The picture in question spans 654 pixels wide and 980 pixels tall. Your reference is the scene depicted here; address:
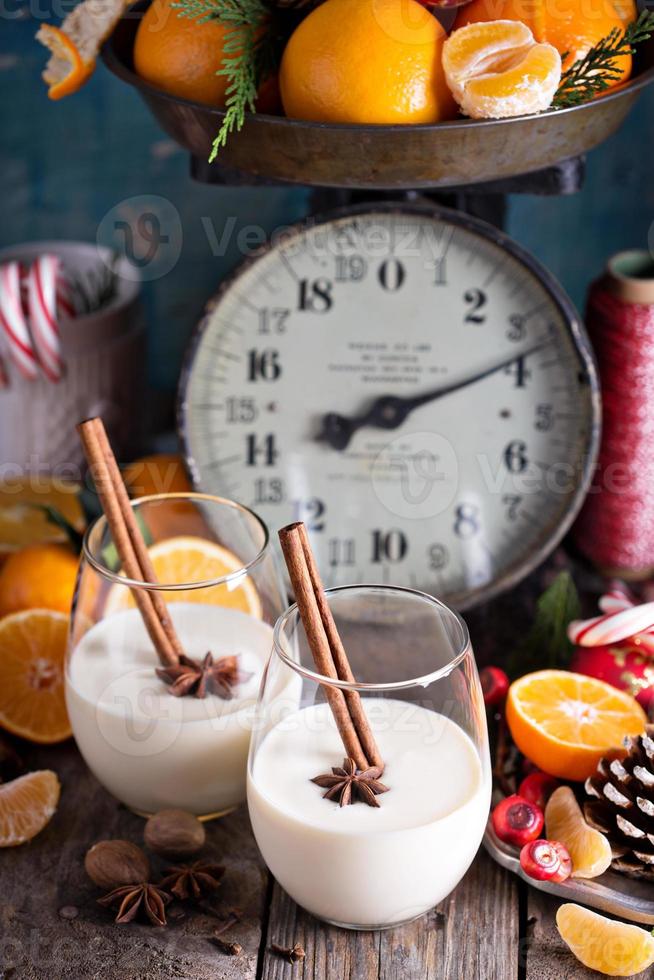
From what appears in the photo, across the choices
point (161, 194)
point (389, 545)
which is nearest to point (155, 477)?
point (389, 545)

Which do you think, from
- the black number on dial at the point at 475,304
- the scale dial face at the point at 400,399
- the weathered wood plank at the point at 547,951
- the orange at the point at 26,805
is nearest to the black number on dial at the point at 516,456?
the scale dial face at the point at 400,399

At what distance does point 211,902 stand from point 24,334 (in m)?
0.74

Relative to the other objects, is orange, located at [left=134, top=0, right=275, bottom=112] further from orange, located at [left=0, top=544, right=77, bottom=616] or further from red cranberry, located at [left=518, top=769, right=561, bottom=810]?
red cranberry, located at [left=518, top=769, right=561, bottom=810]

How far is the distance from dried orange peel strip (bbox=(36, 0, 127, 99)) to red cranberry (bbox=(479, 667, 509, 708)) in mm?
681

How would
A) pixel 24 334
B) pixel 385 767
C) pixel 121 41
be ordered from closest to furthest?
pixel 385 767 → pixel 121 41 → pixel 24 334

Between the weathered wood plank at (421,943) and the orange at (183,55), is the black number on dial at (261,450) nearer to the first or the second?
the orange at (183,55)

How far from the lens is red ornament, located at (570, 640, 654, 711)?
41.7 inches

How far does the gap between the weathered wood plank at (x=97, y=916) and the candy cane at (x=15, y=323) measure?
1.88 feet

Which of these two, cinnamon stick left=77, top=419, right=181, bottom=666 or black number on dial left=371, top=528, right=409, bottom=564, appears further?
black number on dial left=371, top=528, right=409, bottom=564

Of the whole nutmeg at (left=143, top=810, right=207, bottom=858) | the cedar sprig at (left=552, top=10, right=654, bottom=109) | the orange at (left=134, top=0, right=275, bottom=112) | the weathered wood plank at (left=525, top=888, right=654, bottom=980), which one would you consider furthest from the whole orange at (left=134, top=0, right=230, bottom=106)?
the weathered wood plank at (left=525, top=888, right=654, bottom=980)

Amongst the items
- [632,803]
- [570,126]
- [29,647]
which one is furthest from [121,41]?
[632,803]

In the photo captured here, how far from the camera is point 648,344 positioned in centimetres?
121

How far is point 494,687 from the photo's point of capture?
1056mm

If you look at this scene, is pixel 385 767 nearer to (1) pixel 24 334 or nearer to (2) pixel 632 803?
(2) pixel 632 803
